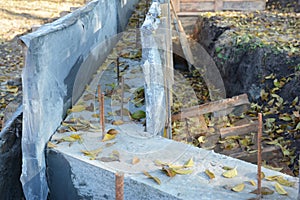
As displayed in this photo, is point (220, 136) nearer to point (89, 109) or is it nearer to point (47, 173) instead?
point (89, 109)

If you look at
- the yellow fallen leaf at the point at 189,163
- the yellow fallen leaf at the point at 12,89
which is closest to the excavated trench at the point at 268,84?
the yellow fallen leaf at the point at 189,163

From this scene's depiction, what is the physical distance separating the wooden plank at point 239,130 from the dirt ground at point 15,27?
2.21 metres

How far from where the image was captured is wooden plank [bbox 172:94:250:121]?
4871 millimetres

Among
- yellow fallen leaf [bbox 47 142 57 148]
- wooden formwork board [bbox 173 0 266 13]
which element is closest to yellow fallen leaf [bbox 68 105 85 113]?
yellow fallen leaf [bbox 47 142 57 148]

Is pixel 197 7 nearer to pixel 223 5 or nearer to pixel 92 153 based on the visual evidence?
pixel 223 5

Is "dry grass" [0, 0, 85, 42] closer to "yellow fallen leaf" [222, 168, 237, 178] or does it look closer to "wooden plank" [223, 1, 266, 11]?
"wooden plank" [223, 1, 266, 11]

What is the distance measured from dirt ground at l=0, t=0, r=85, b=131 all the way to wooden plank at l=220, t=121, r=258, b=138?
2209mm

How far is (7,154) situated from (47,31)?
0.99 metres

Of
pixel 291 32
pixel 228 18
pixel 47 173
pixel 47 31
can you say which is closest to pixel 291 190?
pixel 47 173

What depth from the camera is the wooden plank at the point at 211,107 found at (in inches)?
192

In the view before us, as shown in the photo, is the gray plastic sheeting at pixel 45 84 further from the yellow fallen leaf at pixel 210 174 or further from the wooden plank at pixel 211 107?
the wooden plank at pixel 211 107

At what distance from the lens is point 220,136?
4895 mm

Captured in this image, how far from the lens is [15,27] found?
31.5 feet

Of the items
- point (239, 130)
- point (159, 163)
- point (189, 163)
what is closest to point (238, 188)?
point (189, 163)
